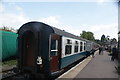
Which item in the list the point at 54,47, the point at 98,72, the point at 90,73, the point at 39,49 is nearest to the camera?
the point at 39,49

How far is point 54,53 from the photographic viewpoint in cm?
1074

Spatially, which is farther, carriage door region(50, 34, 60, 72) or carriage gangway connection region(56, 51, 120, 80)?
carriage gangway connection region(56, 51, 120, 80)

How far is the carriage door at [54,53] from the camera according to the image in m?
10.4

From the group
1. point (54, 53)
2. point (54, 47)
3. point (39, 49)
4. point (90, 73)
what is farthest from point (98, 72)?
point (39, 49)

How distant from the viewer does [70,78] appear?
36.2ft

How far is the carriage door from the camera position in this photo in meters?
10.4

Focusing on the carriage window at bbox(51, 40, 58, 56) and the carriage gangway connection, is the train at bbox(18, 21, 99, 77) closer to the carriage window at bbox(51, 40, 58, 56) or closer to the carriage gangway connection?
the carriage window at bbox(51, 40, 58, 56)

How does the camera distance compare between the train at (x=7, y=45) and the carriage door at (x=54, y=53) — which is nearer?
the carriage door at (x=54, y=53)

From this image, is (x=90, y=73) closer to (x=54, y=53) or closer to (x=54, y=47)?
(x=54, y=53)

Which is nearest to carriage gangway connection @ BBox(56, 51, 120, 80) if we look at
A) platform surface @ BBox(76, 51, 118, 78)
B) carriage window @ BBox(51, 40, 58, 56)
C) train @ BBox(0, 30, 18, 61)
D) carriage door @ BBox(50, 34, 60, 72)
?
platform surface @ BBox(76, 51, 118, 78)

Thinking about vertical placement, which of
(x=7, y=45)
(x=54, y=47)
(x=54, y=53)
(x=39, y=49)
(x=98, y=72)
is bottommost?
(x=98, y=72)

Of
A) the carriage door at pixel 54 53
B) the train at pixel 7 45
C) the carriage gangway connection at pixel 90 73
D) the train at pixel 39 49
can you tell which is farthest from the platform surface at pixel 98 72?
the train at pixel 7 45

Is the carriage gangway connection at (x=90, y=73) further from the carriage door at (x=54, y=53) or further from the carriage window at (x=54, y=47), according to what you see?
the carriage window at (x=54, y=47)

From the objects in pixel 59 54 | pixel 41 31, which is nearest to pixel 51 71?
pixel 59 54
